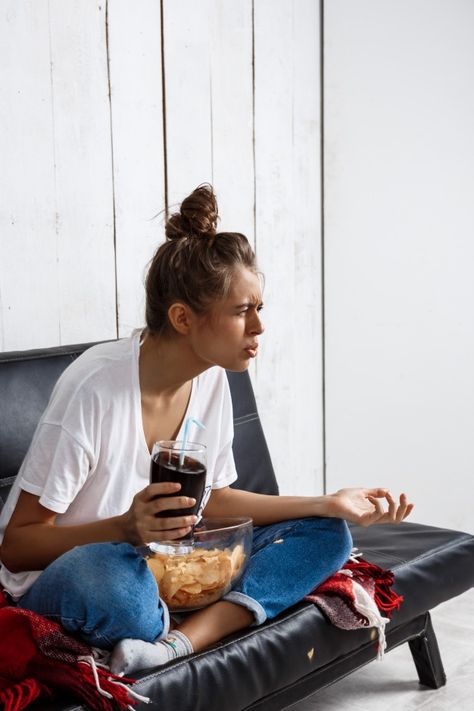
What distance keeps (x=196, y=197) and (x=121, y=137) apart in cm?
80

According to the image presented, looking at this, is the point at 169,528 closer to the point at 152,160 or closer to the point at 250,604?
the point at 250,604

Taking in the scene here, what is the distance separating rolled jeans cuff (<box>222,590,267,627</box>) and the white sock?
16 centimetres

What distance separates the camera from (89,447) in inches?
68.7

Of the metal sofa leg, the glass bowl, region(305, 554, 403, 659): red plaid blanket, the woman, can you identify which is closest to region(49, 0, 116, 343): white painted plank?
the woman

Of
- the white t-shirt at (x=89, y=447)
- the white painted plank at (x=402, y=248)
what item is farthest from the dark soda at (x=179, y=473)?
the white painted plank at (x=402, y=248)

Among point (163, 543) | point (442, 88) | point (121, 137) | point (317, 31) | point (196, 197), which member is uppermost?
point (317, 31)

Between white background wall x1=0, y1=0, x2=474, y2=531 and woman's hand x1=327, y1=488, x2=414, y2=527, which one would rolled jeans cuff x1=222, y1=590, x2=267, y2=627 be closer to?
woman's hand x1=327, y1=488, x2=414, y2=527

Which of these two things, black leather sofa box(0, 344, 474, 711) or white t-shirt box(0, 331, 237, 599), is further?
white t-shirt box(0, 331, 237, 599)

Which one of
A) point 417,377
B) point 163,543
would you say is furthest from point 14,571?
point 417,377

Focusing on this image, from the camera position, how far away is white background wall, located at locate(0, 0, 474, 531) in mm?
2576

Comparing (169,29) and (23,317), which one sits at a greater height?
(169,29)

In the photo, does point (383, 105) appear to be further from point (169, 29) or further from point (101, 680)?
point (101, 680)

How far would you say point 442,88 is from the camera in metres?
3.14

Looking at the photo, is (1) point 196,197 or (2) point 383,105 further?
(2) point 383,105
